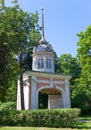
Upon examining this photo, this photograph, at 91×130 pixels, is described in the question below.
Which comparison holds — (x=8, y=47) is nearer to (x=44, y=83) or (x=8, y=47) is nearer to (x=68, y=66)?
(x=44, y=83)

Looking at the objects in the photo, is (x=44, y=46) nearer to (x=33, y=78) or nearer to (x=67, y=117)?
(x=33, y=78)

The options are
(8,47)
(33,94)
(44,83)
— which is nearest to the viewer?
(8,47)

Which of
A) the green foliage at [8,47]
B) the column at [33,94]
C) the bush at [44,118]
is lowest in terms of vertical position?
the bush at [44,118]

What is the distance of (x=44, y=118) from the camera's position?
19594 mm

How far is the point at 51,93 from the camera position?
116ft

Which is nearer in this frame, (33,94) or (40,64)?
(33,94)

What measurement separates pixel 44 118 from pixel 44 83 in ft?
37.7

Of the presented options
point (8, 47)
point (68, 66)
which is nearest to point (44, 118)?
point (8, 47)

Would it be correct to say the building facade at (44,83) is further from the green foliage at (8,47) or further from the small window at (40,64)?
the green foliage at (8,47)

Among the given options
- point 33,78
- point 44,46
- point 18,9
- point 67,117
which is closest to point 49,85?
point 33,78

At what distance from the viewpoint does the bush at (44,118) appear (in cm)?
1911

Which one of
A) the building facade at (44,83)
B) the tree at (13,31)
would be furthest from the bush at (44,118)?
the building facade at (44,83)

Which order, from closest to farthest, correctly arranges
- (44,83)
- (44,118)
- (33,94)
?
(44,118)
(33,94)
(44,83)

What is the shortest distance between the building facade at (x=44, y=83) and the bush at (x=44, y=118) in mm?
8329
